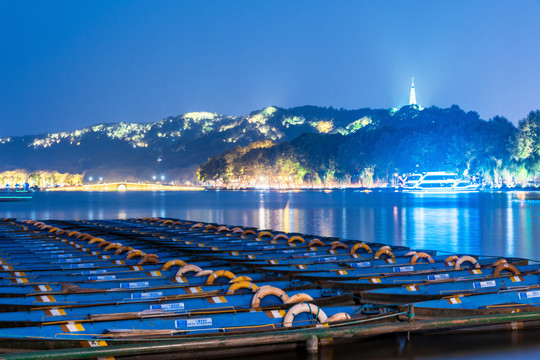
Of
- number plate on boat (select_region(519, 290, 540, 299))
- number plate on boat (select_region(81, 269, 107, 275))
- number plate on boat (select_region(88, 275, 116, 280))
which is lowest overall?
number plate on boat (select_region(519, 290, 540, 299))

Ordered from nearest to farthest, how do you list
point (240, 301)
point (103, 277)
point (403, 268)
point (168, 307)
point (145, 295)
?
1. point (168, 307)
2. point (240, 301)
3. point (145, 295)
4. point (103, 277)
5. point (403, 268)

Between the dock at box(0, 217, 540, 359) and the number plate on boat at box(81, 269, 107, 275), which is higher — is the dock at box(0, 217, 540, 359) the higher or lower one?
the lower one

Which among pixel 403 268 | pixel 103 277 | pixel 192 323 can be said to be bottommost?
pixel 192 323

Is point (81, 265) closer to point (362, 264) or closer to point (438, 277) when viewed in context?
point (362, 264)

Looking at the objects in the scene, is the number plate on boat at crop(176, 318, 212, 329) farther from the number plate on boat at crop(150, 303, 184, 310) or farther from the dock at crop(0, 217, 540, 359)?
the number plate on boat at crop(150, 303, 184, 310)

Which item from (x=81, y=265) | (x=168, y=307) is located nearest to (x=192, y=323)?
(x=168, y=307)

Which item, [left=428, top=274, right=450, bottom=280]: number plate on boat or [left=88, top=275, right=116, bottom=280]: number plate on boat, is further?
[left=428, top=274, right=450, bottom=280]: number plate on boat

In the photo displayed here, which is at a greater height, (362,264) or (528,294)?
(362,264)

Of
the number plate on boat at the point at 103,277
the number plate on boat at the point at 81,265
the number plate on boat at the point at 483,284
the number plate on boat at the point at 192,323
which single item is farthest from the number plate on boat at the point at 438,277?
the number plate on boat at the point at 81,265

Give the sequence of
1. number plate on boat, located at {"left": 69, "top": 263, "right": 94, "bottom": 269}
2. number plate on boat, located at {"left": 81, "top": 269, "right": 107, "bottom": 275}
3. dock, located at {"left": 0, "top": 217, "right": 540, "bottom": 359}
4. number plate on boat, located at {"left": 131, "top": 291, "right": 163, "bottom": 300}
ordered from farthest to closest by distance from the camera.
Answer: number plate on boat, located at {"left": 69, "top": 263, "right": 94, "bottom": 269}
number plate on boat, located at {"left": 81, "top": 269, "right": 107, "bottom": 275}
number plate on boat, located at {"left": 131, "top": 291, "right": 163, "bottom": 300}
dock, located at {"left": 0, "top": 217, "right": 540, "bottom": 359}

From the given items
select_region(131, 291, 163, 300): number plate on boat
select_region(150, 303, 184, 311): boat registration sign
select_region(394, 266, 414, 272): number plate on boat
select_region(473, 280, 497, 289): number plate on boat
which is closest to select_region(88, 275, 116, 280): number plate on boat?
select_region(131, 291, 163, 300): number plate on boat

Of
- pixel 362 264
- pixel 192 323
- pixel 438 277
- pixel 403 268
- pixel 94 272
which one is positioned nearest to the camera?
pixel 192 323

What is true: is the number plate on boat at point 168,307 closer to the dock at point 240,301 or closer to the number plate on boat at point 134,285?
the dock at point 240,301

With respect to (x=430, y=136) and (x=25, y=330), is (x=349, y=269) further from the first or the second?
(x=430, y=136)
